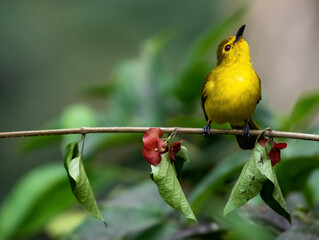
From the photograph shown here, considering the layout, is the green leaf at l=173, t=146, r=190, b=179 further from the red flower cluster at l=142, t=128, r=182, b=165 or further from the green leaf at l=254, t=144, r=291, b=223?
the green leaf at l=254, t=144, r=291, b=223

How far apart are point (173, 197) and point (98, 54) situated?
7585 millimetres

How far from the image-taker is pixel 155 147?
130 cm

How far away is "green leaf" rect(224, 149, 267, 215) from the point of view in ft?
4.04

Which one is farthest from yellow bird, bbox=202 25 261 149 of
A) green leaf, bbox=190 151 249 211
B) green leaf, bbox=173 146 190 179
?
green leaf, bbox=173 146 190 179

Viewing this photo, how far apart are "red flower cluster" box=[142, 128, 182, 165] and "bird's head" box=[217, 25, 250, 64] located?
602 millimetres

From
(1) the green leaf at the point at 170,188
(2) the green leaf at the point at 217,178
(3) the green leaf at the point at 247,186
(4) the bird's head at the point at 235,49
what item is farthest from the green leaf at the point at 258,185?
(2) the green leaf at the point at 217,178

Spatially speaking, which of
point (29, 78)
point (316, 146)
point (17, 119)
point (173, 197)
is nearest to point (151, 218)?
point (316, 146)


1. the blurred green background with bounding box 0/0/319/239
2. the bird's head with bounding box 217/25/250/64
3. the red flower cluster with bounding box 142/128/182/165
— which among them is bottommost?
the blurred green background with bounding box 0/0/319/239

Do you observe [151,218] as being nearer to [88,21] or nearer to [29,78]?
[29,78]

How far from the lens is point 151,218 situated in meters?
2.09

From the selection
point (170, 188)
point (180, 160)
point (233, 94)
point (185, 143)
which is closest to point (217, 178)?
point (233, 94)

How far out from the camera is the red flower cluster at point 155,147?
129 cm

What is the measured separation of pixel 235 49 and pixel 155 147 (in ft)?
2.18

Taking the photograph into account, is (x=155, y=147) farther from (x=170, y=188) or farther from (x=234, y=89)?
(x=234, y=89)
